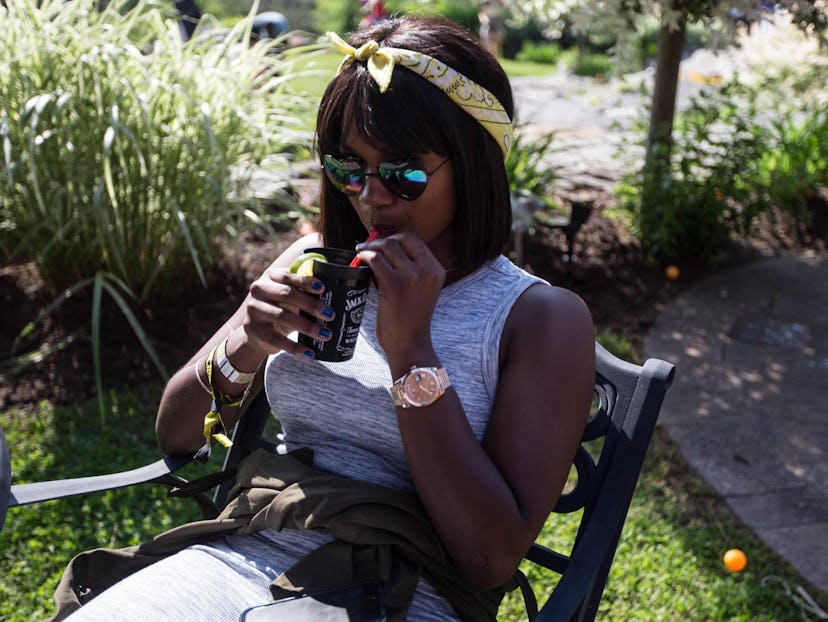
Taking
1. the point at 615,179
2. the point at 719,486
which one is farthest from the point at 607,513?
the point at 615,179

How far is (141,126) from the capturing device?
362 cm

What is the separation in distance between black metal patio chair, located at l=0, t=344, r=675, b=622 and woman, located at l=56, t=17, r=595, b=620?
0.14m

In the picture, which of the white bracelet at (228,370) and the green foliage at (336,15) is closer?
the white bracelet at (228,370)

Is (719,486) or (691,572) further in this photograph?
(719,486)

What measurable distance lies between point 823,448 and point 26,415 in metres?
3.33

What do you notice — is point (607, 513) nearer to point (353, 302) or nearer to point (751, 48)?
point (353, 302)

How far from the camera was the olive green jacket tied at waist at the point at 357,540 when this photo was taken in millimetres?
1568

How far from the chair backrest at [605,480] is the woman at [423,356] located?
0.46 ft

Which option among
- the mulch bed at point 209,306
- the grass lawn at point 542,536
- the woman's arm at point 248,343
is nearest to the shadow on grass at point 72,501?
the grass lawn at point 542,536

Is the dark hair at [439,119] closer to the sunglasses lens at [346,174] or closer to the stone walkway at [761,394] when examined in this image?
the sunglasses lens at [346,174]

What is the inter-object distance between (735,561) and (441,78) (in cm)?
197

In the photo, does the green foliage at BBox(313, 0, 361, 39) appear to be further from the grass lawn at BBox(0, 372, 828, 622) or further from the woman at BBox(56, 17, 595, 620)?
the woman at BBox(56, 17, 595, 620)

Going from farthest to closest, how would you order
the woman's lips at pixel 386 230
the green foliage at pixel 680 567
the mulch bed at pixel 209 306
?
the mulch bed at pixel 209 306, the green foliage at pixel 680 567, the woman's lips at pixel 386 230

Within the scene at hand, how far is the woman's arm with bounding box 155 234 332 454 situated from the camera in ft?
5.08
